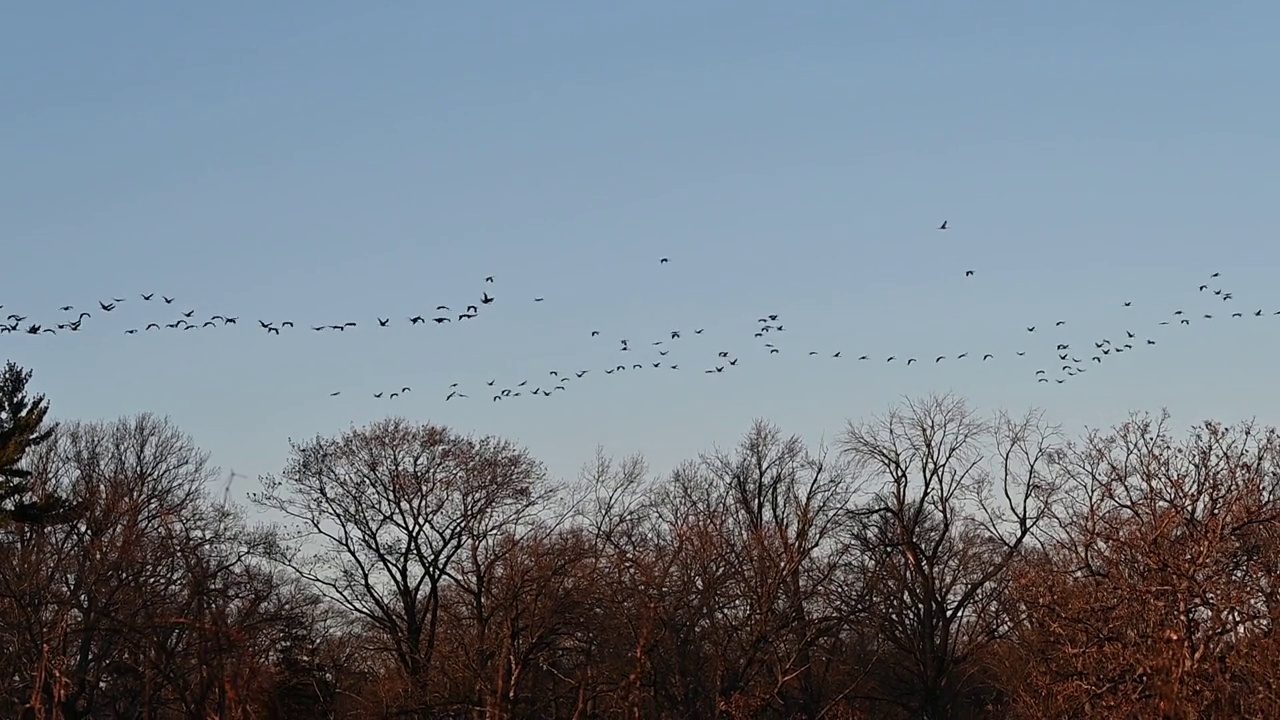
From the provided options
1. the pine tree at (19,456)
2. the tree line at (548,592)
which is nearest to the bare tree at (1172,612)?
the tree line at (548,592)

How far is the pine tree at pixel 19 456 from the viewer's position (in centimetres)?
4312

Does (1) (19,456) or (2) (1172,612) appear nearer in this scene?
(2) (1172,612)

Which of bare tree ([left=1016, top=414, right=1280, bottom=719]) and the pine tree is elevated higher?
the pine tree

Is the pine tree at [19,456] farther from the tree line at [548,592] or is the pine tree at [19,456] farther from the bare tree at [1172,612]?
the bare tree at [1172,612]

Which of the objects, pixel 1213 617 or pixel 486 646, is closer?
pixel 1213 617

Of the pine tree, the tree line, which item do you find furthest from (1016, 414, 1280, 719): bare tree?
the pine tree

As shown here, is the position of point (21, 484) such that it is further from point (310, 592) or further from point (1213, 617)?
point (1213, 617)

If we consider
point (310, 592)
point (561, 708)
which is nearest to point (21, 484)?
point (310, 592)

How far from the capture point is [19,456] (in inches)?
1710

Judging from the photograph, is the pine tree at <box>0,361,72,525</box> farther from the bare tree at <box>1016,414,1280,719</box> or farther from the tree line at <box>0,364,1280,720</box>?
the bare tree at <box>1016,414,1280,719</box>

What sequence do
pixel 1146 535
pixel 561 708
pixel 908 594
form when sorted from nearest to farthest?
1. pixel 1146 535
2. pixel 561 708
3. pixel 908 594

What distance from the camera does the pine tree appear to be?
4312cm

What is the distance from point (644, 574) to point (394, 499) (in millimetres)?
9903

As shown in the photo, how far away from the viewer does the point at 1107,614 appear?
21297mm
